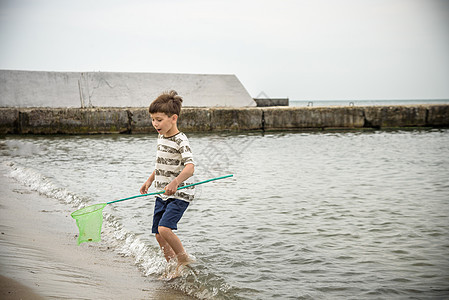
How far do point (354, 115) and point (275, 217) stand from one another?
12868 millimetres

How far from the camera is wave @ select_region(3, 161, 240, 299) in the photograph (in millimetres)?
2926

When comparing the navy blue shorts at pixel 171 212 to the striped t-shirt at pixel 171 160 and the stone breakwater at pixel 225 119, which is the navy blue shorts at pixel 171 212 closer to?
the striped t-shirt at pixel 171 160

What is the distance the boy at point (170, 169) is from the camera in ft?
10.0

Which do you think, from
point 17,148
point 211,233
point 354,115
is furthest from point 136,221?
point 354,115

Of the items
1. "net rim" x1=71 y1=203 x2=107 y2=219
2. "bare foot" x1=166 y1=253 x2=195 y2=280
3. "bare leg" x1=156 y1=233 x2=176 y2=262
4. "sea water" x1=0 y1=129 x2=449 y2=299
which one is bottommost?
"sea water" x1=0 y1=129 x2=449 y2=299

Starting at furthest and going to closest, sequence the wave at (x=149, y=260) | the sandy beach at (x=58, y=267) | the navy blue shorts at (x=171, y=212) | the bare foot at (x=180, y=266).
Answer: the bare foot at (x=180, y=266)
the navy blue shorts at (x=171, y=212)
the wave at (x=149, y=260)
the sandy beach at (x=58, y=267)

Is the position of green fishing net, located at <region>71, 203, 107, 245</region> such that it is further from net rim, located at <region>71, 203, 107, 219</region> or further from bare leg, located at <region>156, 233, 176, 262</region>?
bare leg, located at <region>156, 233, 176, 262</region>

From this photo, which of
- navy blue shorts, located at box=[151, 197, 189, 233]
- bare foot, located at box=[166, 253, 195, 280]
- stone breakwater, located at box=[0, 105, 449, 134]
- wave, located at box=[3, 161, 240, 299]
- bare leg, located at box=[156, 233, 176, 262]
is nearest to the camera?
wave, located at box=[3, 161, 240, 299]

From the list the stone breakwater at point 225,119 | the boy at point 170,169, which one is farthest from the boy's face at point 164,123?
the stone breakwater at point 225,119

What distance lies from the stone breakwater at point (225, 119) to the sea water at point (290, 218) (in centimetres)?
572

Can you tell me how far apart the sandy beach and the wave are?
83mm

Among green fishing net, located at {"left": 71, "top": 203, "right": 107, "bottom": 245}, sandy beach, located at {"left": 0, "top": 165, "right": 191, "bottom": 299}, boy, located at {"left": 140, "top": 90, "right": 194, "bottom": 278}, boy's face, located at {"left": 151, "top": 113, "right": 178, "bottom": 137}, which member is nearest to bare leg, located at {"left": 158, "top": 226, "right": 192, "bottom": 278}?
boy, located at {"left": 140, "top": 90, "right": 194, "bottom": 278}

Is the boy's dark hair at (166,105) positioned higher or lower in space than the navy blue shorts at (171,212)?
higher

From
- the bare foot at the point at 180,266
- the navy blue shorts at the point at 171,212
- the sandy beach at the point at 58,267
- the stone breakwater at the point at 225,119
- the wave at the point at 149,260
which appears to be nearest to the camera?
the sandy beach at the point at 58,267
